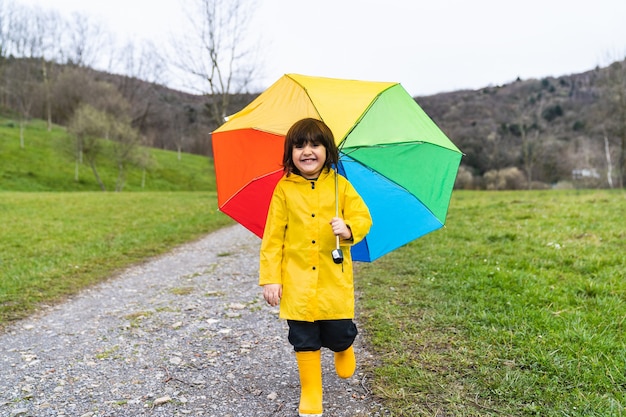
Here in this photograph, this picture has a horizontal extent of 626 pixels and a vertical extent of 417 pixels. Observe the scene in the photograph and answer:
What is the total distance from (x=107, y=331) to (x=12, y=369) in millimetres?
1090

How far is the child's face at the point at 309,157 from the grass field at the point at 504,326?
73.7 inches

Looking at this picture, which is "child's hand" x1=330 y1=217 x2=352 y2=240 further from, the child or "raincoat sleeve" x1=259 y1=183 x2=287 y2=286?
"raincoat sleeve" x1=259 y1=183 x2=287 y2=286

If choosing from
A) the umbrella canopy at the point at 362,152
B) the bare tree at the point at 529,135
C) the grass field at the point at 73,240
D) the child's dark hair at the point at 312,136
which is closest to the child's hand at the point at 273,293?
the umbrella canopy at the point at 362,152

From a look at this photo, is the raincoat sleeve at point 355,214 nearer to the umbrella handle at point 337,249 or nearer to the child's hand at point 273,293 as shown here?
the umbrella handle at point 337,249

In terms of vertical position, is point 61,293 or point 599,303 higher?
point 599,303

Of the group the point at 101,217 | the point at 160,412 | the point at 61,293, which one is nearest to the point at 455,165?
the point at 160,412

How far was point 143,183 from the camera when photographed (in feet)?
148

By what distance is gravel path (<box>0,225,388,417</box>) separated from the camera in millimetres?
3350

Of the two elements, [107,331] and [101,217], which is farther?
[101,217]

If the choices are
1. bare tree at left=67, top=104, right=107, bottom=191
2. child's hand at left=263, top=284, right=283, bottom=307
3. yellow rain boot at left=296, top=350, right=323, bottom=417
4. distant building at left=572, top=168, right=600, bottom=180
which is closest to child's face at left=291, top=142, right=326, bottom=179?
child's hand at left=263, top=284, right=283, bottom=307

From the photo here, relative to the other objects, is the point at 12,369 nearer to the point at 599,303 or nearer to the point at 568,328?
the point at 568,328

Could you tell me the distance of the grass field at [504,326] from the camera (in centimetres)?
320

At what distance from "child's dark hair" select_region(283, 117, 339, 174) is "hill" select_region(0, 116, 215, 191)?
129 feet

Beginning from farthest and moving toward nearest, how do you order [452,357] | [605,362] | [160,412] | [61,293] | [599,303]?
[61,293] < [599,303] < [452,357] < [605,362] < [160,412]
